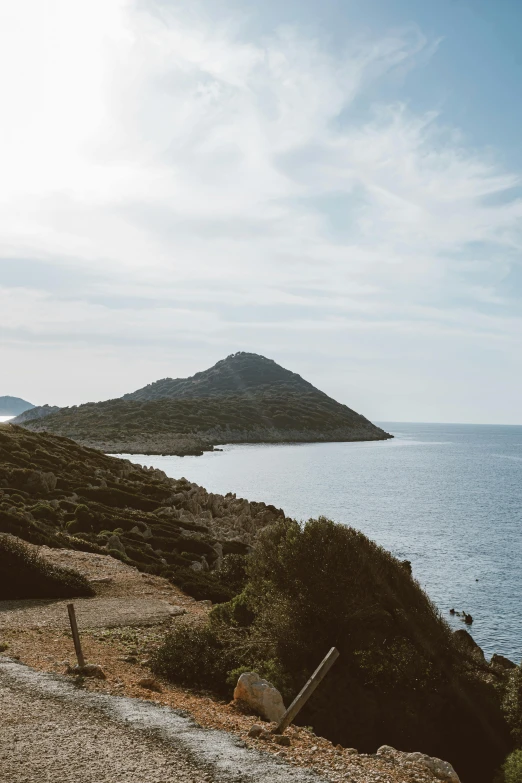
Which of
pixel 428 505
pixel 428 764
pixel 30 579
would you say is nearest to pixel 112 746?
pixel 428 764

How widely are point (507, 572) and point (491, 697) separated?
28292 millimetres

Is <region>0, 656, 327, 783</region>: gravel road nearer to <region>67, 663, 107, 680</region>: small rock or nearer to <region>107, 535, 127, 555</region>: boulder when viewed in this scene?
<region>67, 663, 107, 680</region>: small rock

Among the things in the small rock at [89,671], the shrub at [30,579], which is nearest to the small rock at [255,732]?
the small rock at [89,671]

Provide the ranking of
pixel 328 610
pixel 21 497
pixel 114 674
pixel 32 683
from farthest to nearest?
pixel 21 497 → pixel 328 610 → pixel 114 674 → pixel 32 683

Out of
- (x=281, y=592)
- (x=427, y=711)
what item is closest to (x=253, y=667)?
(x=281, y=592)

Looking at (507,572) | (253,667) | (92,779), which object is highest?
(92,779)

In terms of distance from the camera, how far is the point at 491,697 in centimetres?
1769

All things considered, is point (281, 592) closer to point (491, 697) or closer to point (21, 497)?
point (491, 697)

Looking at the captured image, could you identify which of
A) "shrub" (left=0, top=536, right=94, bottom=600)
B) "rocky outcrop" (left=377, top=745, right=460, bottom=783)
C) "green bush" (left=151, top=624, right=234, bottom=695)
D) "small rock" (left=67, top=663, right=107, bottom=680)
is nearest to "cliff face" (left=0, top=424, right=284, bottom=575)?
"shrub" (left=0, top=536, right=94, bottom=600)

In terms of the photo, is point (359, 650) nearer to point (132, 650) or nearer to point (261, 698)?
point (261, 698)

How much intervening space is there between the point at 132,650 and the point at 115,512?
26.2m

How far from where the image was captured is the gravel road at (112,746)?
31.2ft

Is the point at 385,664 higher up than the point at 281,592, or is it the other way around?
the point at 281,592

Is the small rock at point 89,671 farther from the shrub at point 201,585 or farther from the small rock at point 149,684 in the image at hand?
the shrub at point 201,585
